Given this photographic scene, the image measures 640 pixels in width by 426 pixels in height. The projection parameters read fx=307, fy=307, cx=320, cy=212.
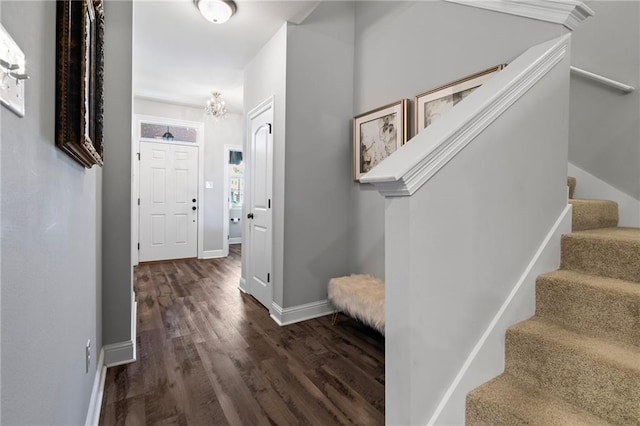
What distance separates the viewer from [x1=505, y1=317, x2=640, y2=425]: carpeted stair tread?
39.4 inches

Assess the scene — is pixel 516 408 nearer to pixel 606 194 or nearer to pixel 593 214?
pixel 593 214

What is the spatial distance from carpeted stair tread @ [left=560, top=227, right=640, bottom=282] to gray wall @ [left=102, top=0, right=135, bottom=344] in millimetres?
2613

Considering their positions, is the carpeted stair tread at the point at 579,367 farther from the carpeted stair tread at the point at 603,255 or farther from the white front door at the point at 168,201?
the white front door at the point at 168,201

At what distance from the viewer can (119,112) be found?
2.00 meters

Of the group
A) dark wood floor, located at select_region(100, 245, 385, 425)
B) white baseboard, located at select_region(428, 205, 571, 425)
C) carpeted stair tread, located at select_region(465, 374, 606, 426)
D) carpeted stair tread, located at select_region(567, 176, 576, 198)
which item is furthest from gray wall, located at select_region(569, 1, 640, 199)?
dark wood floor, located at select_region(100, 245, 385, 425)

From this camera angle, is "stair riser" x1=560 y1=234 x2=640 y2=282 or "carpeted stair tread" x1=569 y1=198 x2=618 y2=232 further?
"carpeted stair tread" x1=569 y1=198 x2=618 y2=232

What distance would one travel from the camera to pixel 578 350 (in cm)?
112


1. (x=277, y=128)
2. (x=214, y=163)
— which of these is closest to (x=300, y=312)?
(x=277, y=128)

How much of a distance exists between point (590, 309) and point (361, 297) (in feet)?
4.55

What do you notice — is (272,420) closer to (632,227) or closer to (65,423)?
(65,423)

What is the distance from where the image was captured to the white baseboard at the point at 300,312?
275 centimetres

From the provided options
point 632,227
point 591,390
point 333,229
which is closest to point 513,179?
point 591,390

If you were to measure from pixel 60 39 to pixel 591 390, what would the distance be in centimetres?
202

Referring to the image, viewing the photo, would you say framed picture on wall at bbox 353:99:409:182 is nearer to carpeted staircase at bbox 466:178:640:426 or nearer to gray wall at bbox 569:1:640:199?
gray wall at bbox 569:1:640:199
